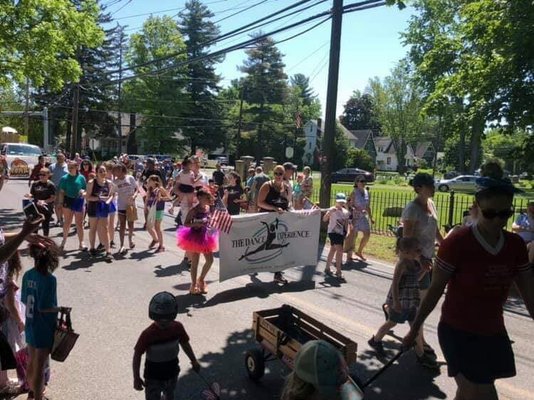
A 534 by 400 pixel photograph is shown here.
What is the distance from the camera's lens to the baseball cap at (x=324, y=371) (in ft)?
6.79

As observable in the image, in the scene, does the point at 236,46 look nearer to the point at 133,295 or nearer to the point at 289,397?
the point at 133,295

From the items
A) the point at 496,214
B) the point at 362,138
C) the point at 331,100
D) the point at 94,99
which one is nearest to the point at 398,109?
the point at 362,138

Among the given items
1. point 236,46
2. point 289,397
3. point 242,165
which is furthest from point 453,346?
point 242,165

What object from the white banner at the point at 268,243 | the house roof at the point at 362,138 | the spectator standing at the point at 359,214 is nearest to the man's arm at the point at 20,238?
the white banner at the point at 268,243

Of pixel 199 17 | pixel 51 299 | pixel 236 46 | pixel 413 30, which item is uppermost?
pixel 199 17

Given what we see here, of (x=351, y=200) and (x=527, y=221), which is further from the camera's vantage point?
(x=351, y=200)

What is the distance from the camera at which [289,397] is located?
213 centimetres

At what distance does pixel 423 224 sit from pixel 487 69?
641 cm

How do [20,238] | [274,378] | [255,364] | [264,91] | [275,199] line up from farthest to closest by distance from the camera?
1. [264,91]
2. [275,199]
3. [274,378]
4. [255,364]
5. [20,238]

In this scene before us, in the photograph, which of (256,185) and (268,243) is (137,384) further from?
(256,185)

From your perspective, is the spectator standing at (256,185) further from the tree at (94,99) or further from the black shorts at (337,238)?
the tree at (94,99)

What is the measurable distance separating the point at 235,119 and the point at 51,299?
60402 mm

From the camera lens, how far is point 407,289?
Result: 499cm

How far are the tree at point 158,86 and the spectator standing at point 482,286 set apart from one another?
52702 mm
